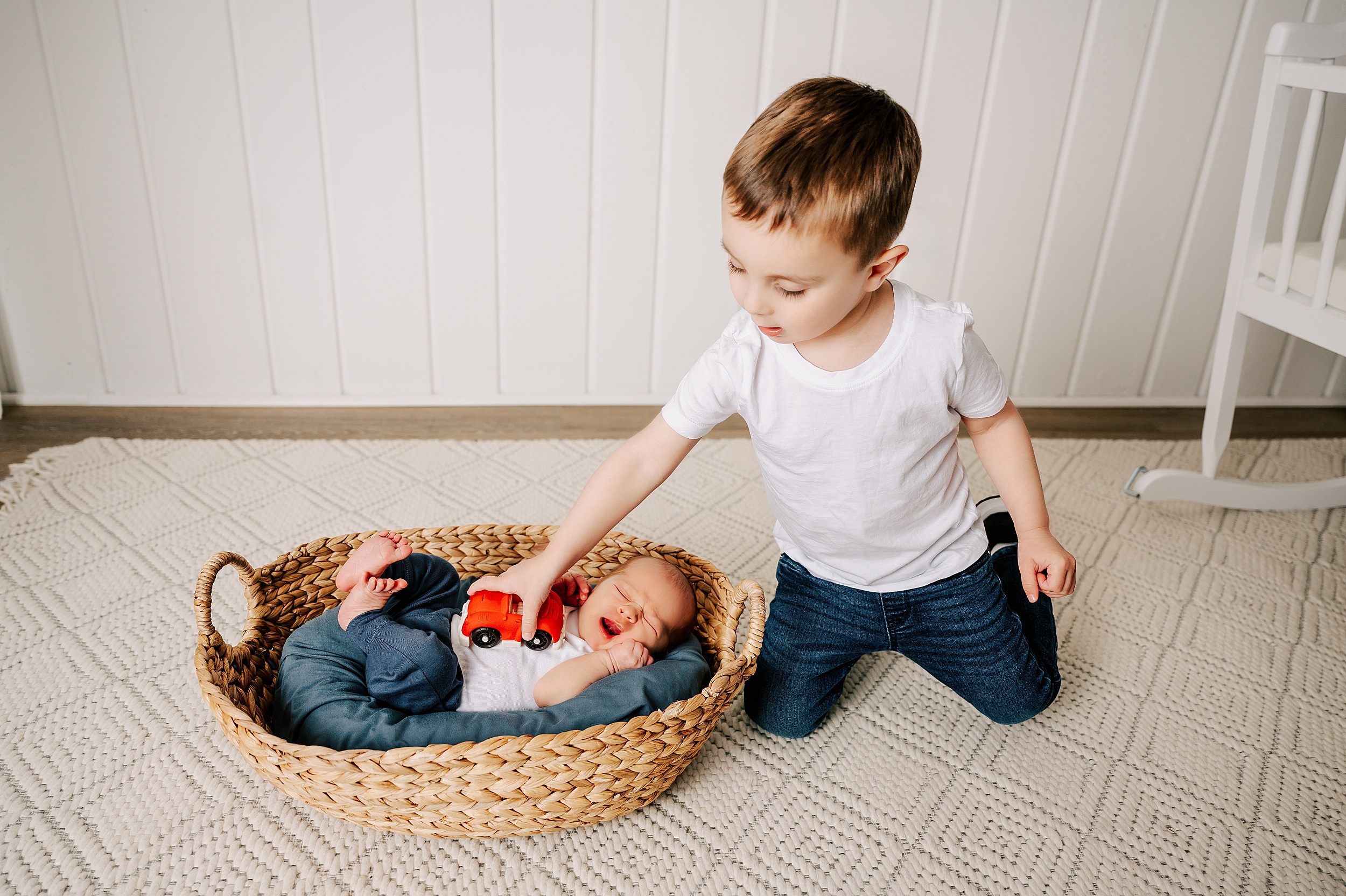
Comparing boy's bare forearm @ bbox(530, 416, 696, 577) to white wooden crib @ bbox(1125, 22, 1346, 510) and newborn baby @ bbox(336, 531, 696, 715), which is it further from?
white wooden crib @ bbox(1125, 22, 1346, 510)

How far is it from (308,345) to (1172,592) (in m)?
1.51

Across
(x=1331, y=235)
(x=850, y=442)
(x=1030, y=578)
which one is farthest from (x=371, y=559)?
(x=1331, y=235)

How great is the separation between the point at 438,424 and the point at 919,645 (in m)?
1.01

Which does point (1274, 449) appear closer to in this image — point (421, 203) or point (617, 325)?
point (617, 325)

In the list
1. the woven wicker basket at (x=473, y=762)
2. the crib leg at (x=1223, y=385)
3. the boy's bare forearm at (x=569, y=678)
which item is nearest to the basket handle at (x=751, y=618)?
the woven wicker basket at (x=473, y=762)

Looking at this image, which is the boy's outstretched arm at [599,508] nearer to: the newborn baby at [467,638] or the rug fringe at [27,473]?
the newborn baby at [467,638]

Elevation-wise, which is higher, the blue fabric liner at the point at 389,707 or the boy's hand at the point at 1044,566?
the boy's hand at the point at 1044,566

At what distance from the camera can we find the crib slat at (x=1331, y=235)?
1.09 meters

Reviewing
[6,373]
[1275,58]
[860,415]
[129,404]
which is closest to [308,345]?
[129,404]

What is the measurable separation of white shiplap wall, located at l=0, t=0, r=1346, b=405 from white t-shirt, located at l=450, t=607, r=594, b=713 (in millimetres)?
888

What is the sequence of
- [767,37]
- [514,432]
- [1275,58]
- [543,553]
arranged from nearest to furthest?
1. [543,553]
2. [1275,58]
3. [767,37]
4. [514,432]

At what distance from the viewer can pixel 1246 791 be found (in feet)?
2.98

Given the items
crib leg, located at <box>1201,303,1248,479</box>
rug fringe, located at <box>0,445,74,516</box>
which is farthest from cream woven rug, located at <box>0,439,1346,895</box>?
crib leg, located at <box>1201,303,1248,479</box>

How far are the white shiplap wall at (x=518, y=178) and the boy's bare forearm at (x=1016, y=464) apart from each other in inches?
34.0
